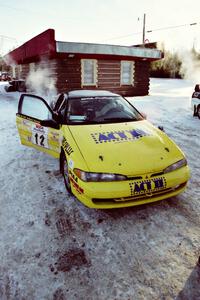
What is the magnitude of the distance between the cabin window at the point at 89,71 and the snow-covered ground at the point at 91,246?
12.1 meters

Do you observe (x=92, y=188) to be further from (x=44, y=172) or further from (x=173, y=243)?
(x=44, y=172)

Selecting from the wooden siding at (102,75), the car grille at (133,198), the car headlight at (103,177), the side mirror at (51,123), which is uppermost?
the wooden siding at (102,75)

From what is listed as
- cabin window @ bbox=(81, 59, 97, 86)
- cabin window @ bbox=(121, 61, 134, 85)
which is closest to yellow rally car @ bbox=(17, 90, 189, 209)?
cabin window @ bbox=(81, 59, 97, 86)

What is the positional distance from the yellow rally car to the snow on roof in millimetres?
8900

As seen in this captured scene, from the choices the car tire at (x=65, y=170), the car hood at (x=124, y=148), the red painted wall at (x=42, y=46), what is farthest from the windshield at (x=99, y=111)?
the red painted wall at (x=42, y=46)

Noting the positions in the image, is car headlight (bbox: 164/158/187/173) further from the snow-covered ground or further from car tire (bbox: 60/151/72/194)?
car tire (bbox: 60/151/72/194)

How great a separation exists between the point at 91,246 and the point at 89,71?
14.0 metres

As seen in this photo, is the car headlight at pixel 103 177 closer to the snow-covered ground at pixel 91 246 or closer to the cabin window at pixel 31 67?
the snow-covered ground at pixel 91 246

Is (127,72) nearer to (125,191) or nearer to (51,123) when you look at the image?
(51,123)

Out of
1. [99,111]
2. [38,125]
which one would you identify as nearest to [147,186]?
[99,111]

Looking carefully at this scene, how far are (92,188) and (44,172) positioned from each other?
190 cm

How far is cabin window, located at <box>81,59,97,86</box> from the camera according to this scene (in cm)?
1494

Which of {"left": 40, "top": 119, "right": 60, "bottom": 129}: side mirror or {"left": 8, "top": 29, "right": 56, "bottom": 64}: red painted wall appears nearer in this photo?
{"left": 40, "top": 119, "right": 60, "bottom": 129}: side mirror

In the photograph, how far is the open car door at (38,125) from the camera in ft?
13.5
